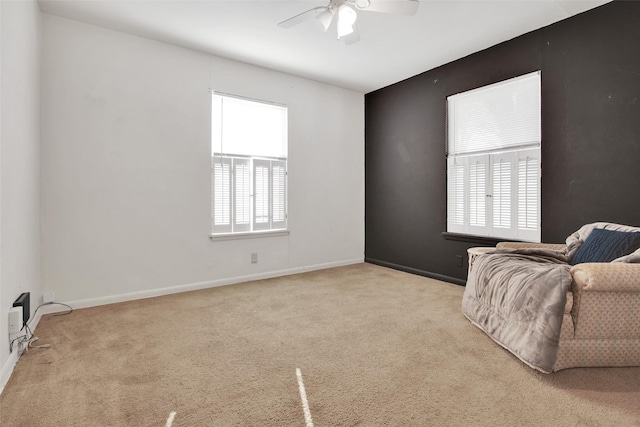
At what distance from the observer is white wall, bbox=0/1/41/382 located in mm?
1993

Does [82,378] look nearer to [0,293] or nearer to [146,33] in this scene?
[0,293]

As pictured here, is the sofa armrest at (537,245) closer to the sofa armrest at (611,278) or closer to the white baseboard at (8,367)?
the sofa armrest at (611,278)

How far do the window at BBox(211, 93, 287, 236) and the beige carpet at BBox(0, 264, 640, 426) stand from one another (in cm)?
137

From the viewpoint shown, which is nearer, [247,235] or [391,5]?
[391,5]

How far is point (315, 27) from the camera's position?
336cm

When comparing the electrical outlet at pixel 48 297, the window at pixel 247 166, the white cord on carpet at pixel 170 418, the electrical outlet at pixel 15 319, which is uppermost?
the window at pixel 247 166

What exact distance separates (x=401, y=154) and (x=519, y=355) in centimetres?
325

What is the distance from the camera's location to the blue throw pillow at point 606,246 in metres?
2.37

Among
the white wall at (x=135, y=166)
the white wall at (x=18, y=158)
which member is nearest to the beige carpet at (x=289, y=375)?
the white wall at (x=18, y=158)

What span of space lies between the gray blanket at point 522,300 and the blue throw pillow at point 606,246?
0.60ft

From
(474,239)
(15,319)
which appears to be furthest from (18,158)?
(474,239)

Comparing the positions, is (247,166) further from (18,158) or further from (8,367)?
(8,367)

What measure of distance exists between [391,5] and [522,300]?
7.08 ft

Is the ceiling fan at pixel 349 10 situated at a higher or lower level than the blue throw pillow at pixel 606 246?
higher
